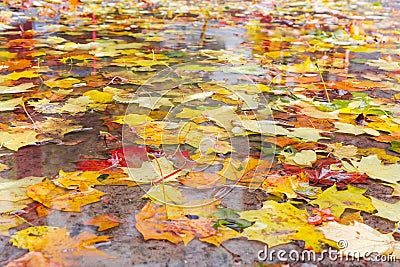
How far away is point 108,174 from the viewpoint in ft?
4.44

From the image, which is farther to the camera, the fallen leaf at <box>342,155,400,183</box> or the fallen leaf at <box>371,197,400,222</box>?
the fallen leaf at <box>342,155,400,183</box>

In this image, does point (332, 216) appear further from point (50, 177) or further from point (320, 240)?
point (50, 177)

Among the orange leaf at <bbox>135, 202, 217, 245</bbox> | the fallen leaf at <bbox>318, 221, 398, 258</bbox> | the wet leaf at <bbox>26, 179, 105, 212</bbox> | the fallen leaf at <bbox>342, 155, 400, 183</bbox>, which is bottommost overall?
the fallen leaf at <bbox>342, 155, 400, 183</bbox>

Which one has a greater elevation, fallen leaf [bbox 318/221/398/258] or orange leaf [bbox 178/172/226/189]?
orange leaf [bbox 178/172/226/189]

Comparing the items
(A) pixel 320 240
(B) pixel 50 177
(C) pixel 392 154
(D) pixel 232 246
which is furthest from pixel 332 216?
(B) pixel 50 177

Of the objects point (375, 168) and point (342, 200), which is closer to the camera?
point (342, 200)

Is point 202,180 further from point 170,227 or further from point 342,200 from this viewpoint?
point 342,200

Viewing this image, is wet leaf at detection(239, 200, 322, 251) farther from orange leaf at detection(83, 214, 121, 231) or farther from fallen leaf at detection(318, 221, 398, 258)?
orange leaf at detection(83, 214, 121, 231)

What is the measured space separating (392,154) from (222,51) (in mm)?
1824

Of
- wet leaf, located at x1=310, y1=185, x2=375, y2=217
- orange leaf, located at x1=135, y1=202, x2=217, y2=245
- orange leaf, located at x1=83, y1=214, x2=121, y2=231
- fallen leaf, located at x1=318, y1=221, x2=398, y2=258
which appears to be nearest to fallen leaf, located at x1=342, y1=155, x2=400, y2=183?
wet leaf, located at x1=310, y1=185, x2=375, y2=217

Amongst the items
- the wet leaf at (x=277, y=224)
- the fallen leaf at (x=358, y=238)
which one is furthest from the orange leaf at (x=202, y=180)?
the fallen leaf at (x=358, y=238)

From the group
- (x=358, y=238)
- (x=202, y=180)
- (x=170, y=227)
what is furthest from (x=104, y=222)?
(x=358, y=238)

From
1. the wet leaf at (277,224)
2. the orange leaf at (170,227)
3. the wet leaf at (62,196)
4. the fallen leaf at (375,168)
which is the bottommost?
the fallen leaf at (375,168)

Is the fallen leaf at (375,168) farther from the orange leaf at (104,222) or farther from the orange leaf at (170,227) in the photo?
the orange leaf at (104,222)
